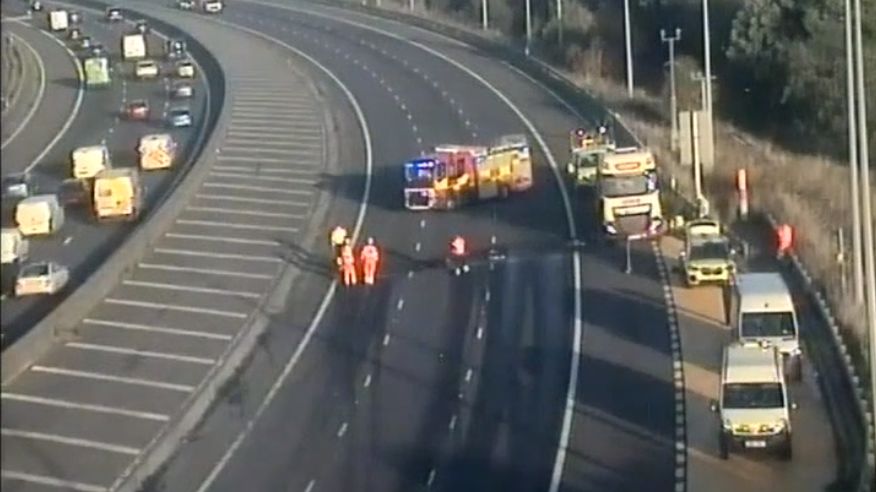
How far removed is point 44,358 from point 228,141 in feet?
90.3

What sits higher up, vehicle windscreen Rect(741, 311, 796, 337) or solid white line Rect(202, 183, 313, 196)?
solid white line Rect(202, 183, 313, 196)

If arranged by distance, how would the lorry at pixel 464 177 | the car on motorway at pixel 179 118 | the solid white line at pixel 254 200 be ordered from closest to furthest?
the lorry at pixel 464 177
the solid white line at pixel 254 200
the car on motorway at pixel 179 118

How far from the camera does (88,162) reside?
55.0 m

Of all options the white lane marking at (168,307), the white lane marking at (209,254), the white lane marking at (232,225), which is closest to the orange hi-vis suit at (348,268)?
the white lane marking at (209,254)

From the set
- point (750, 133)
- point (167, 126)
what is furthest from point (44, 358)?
point (750, 133)

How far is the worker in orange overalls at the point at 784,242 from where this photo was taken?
3903cm

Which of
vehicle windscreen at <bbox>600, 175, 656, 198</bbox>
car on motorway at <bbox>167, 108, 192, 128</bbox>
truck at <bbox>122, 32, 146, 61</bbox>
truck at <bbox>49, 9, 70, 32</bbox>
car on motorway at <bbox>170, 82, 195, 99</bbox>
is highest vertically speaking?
truck at <bbox>49, 9, 70, 32</bbox>

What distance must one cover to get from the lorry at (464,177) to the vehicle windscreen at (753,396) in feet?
76.0

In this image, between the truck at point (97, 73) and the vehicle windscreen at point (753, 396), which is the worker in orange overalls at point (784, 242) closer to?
the vehicle windscreen at point (753, 396)

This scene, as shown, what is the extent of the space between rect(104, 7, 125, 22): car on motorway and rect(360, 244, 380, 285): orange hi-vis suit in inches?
2553

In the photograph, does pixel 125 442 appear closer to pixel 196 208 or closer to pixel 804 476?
pixel 804 476

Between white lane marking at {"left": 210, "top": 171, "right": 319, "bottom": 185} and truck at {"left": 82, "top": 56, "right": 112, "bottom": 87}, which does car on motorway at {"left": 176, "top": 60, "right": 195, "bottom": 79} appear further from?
white lane marking at {"left": 210, "top": 171, "right": 319, "bottom": 185}

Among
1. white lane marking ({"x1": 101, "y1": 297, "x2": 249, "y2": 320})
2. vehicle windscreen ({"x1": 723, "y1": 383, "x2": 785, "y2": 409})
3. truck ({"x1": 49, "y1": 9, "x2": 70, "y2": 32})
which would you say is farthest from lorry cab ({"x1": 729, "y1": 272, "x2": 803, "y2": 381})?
truck ({"x1": 49, "y1": 9, "x2": 70, "y2": 32})

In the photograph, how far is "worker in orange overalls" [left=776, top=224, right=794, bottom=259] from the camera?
39.0 meters
